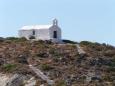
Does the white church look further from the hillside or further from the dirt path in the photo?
the dirt path

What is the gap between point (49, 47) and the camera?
105438 mm

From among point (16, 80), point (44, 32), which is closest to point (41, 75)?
point (16, 80)

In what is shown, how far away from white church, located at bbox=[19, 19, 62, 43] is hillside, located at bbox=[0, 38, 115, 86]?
5577mm

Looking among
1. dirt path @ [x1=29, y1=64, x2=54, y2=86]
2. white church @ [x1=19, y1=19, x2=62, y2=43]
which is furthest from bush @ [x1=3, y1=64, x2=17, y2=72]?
white church @ [x1=19, y1=19, x2=62, y2=43]

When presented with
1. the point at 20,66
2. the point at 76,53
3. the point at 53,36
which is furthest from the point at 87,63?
the point at 53,36

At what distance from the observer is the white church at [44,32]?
11595 cm

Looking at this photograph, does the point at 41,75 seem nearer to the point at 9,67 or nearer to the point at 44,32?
the point at 9,67

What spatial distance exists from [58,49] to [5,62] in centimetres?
1000

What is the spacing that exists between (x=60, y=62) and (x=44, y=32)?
59.9ft

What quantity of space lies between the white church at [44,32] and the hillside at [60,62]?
558 cm

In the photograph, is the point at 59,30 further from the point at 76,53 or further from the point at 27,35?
the point at 76,53

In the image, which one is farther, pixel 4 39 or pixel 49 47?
pixel 4 39

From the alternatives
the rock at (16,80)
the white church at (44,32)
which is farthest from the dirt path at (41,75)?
the white church at (44,32)

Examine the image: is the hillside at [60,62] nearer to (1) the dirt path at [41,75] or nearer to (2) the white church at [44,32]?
(1) the dirt path at [41,75]
